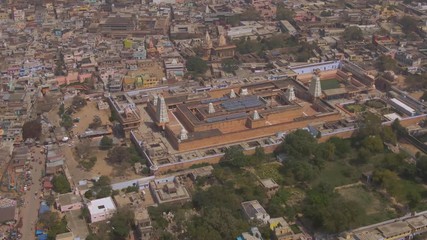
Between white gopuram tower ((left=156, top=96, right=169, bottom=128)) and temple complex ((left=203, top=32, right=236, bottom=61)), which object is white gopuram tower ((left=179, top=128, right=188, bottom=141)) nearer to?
white gopuram tower ((left=156, top=96, right=169, bottom=128))

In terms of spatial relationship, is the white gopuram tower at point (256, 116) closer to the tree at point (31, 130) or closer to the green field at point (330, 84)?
the green field at point (330, 84)

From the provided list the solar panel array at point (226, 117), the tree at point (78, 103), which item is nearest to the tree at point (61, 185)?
the solar panel array at point (226, 117)

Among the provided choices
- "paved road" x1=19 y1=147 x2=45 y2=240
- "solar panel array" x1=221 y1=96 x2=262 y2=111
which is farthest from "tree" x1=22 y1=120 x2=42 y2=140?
"solar panel array" x1=221 y1=96 x2=262 y2=111

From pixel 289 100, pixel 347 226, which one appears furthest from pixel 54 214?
pixel 289 100

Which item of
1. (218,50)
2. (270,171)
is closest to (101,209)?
(270,171)

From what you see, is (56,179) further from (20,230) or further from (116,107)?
(116,107)

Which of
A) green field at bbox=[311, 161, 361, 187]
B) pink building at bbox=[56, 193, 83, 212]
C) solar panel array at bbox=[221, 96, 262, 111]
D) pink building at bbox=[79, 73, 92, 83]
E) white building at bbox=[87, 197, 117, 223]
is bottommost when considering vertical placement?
green field at bbox=[311, 161, 361, 187]

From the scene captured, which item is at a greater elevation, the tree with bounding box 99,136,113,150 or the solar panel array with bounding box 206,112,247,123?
the solar panel array with bounding box 206,112,247,123
